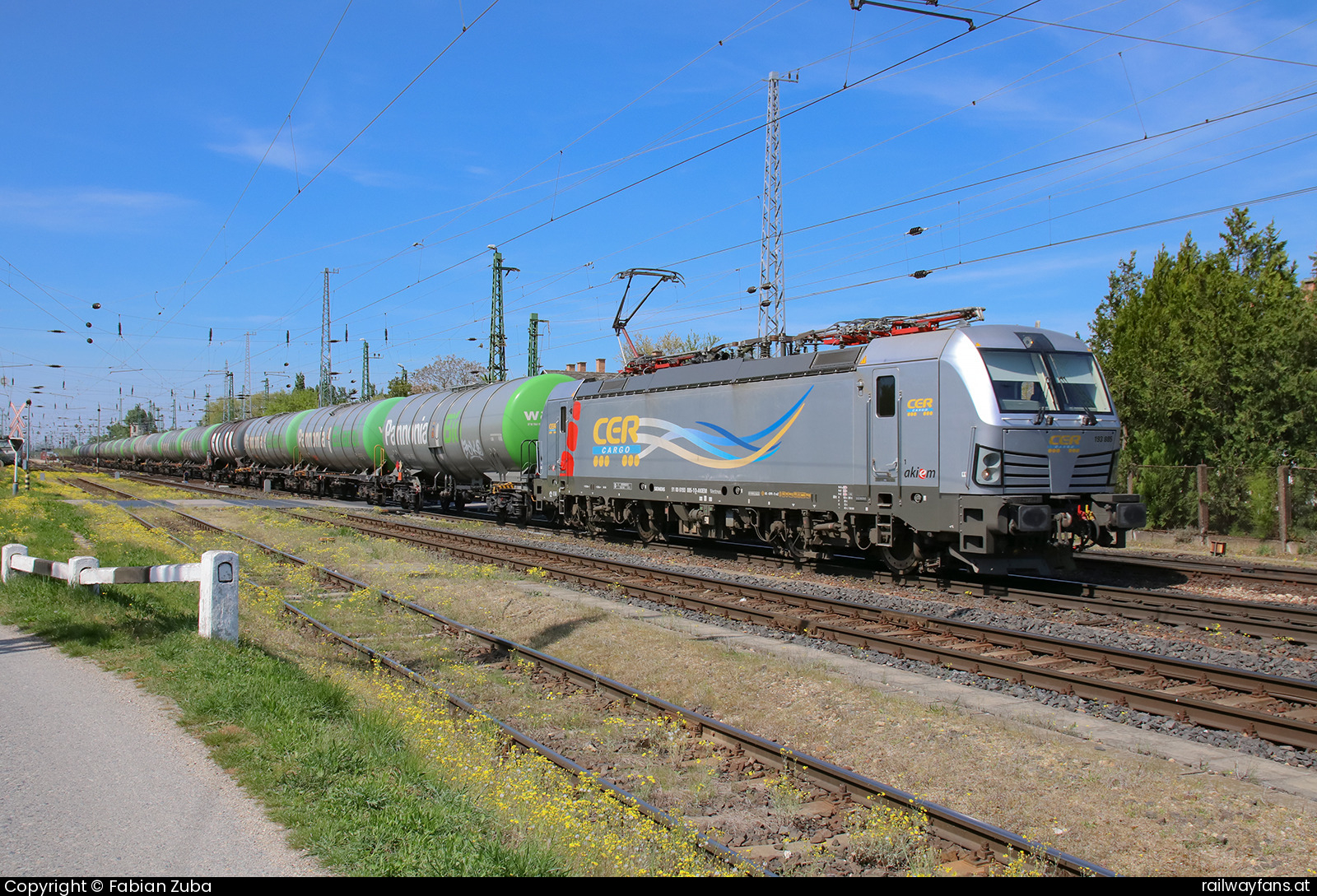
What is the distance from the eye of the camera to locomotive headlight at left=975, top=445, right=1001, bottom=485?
11.9 meters

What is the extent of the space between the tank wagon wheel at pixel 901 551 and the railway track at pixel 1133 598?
0.21m

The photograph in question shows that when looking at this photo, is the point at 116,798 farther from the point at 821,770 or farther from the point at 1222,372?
the point at 1222,372

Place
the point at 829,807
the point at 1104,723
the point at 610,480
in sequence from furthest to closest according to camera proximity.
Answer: the point at 610,480, the point at 1104,723, the point at 829,807

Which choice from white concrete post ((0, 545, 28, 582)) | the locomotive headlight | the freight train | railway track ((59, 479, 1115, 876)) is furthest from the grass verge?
the freight train

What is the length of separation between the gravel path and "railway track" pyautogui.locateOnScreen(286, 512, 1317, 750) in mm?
7014

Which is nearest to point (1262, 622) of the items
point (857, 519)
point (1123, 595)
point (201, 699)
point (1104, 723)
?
point (1123, 595)

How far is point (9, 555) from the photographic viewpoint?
11.5 metres

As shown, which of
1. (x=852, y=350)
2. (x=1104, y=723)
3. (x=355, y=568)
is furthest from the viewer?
(x=355, y=568)

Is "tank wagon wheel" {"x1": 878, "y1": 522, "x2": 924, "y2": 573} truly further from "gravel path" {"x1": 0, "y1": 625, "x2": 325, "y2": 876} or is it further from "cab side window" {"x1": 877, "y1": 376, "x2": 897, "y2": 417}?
"gravel path" {"x1": 0, "y1": 625, "x2": 325, "y2": 876}

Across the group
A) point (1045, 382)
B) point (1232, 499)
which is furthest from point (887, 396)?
point (1232, 499)

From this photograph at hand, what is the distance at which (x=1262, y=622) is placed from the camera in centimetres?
1052

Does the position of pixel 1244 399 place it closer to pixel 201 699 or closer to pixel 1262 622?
pixel 1262 622

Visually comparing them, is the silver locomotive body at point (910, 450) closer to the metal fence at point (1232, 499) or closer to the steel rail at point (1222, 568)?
the steel rail at point (1222, 568)

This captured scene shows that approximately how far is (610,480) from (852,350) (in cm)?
771
